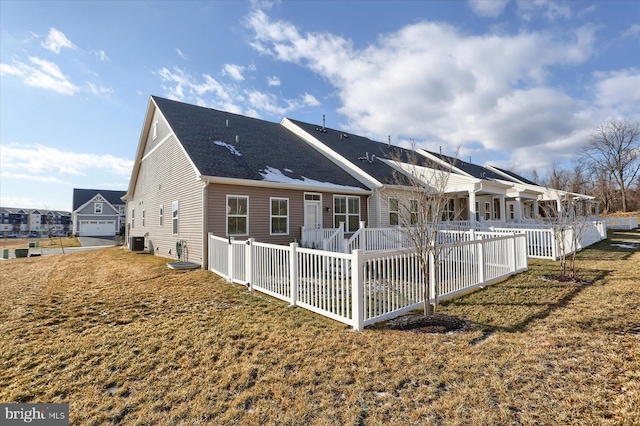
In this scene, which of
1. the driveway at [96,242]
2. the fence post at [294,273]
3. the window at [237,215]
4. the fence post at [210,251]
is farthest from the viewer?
the driveway at [96,242]

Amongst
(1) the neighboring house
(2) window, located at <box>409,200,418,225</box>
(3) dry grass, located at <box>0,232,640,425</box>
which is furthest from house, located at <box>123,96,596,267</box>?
(1) the neighboring house

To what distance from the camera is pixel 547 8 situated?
9.06 metres

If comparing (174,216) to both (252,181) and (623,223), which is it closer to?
(252,181)

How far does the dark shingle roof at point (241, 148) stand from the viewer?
1091cm

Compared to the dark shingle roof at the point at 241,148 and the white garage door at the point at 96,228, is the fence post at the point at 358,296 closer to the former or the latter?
the dark shingle roof at the point at 241,148

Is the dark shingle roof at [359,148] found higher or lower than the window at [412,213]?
higher

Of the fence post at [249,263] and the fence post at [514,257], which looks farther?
the fence post at [514,257]

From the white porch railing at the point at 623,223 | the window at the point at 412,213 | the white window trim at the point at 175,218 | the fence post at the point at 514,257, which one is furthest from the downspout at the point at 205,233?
the white porch railing at the point at 623,223

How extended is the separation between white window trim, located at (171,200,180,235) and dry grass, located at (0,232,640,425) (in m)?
6.48

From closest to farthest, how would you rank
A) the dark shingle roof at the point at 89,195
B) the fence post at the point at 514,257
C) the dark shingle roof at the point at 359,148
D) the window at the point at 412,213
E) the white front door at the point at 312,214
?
the window at the point at 412,213 < the fence post at the point at 514,257 < the white front door at the point at 312,214 < the dark shingle roof at the point at 359,148 < the dark shingle roof at the point at 89,195

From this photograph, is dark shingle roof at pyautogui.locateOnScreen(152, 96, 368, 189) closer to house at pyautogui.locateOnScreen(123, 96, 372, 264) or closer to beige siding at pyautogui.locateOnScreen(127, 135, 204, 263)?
house at pyautogui.locateOnScreen(123, 96, 372, 264)

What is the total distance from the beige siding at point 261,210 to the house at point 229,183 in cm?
3

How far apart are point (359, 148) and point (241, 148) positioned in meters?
8.27

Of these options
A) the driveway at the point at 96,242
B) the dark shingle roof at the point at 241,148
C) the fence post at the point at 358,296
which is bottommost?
the driveway at the point at 96,242
